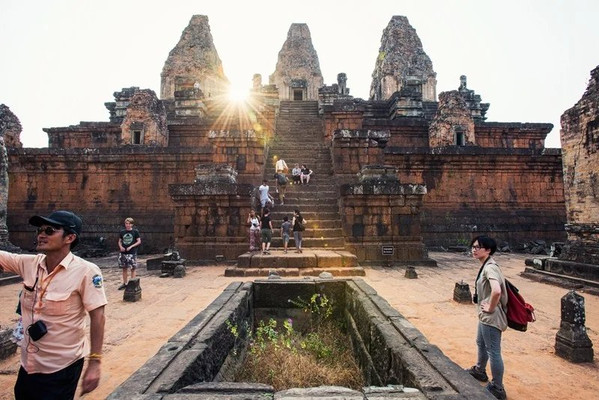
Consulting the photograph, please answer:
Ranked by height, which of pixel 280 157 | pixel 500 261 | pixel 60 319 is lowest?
pixel 500 261

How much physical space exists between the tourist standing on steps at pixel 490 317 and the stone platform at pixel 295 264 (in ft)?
13.6

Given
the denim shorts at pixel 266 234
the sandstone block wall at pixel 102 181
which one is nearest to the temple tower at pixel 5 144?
the sandstone block wall at pixel 102 181

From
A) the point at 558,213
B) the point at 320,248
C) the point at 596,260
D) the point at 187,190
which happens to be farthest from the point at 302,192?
the point at 558,213

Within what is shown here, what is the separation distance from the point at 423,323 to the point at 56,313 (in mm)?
3907

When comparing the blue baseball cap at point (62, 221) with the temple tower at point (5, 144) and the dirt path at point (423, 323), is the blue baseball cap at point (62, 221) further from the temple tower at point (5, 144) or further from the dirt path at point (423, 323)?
the temple tower at point (5, 144)

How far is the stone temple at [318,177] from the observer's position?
345 inches

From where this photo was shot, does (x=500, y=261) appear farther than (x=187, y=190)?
Yes

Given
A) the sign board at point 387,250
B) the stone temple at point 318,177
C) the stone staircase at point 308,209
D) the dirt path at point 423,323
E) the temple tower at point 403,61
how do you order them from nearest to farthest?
the dirt path at point 423,323
the stone staircase at point 308,209
the sign board at point 387,250
the stone temple at point 318,177
the temple tower at point 403,61

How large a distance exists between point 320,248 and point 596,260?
5781mm

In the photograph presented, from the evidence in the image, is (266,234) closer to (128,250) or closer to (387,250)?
(128,250)

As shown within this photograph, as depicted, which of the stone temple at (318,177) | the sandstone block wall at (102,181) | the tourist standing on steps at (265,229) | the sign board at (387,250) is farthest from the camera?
the sandstone block wall at (102,181)

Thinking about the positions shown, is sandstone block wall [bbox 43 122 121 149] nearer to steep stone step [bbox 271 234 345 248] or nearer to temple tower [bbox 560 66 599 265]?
steep stone step [bbox 271 234 345 248]

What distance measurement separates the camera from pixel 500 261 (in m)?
9.75

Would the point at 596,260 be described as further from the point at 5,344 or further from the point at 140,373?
the point at 5,344
